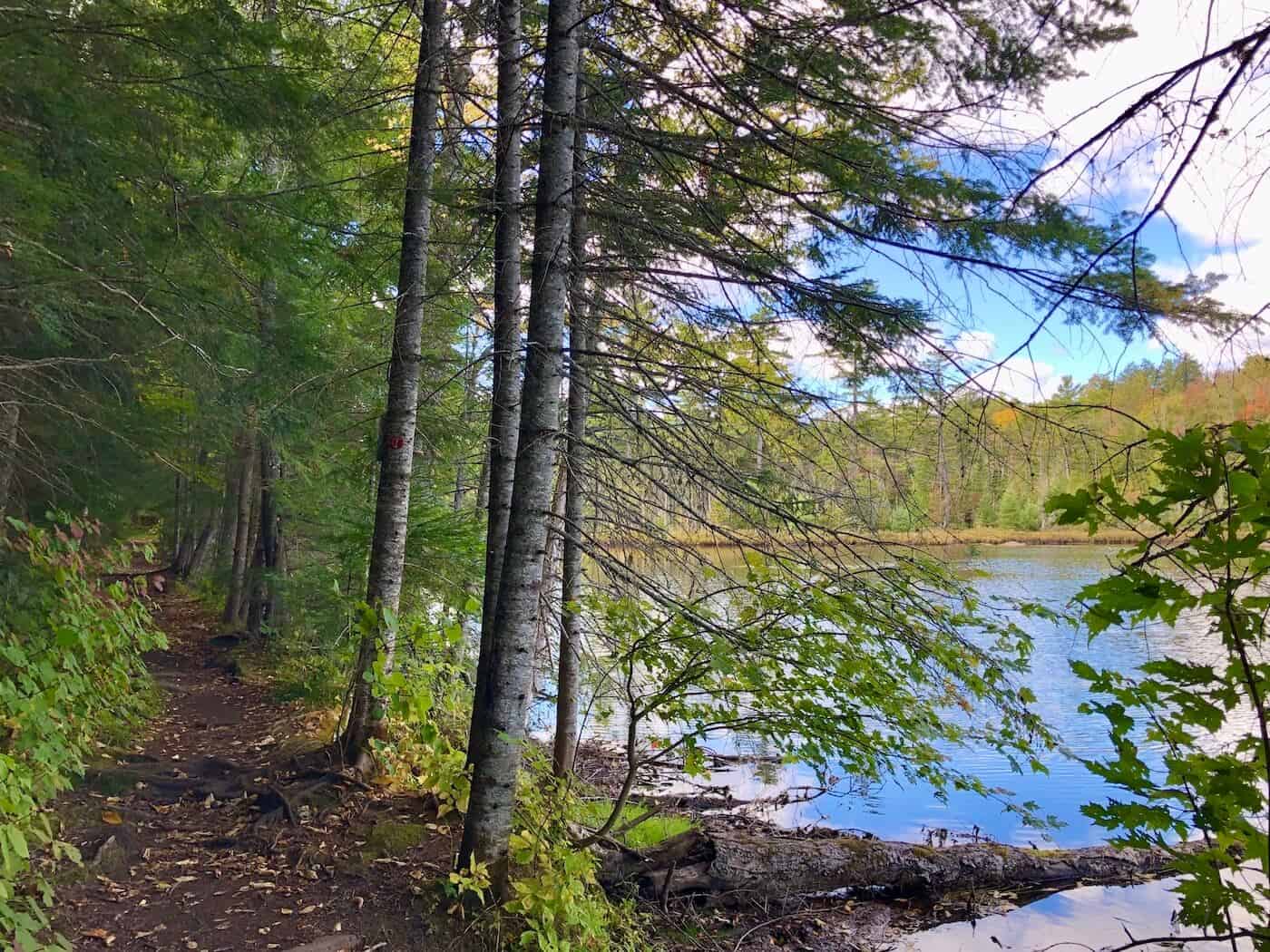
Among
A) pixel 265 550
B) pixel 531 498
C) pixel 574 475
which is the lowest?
pixel 265 550

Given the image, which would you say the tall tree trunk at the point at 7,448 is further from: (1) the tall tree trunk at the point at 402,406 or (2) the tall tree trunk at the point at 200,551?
(2) the tall tree trunk at the point at 200,551

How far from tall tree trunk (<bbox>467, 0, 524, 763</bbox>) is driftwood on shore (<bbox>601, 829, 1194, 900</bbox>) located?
1.71 m

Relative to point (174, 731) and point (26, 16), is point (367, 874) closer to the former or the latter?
point (174, 731)

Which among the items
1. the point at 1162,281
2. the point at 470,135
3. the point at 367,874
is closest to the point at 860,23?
the point at 1162,281

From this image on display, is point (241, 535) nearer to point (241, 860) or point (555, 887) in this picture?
point (241, 860)

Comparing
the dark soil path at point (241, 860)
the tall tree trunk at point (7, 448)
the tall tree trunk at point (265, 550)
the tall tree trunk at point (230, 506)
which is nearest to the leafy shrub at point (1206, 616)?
the dark soil path at point (241, 860)

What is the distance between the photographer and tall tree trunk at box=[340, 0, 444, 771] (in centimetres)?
546

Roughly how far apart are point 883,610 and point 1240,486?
6.67 feet

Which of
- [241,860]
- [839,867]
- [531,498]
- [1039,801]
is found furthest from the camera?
[1039,801]

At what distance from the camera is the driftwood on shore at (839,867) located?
5.34 m

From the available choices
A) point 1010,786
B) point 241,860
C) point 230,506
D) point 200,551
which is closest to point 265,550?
point 230,506

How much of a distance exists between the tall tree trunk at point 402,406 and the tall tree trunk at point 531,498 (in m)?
1.95

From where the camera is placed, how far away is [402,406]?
554 centimetres

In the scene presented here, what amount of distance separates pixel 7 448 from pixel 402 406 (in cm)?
329
